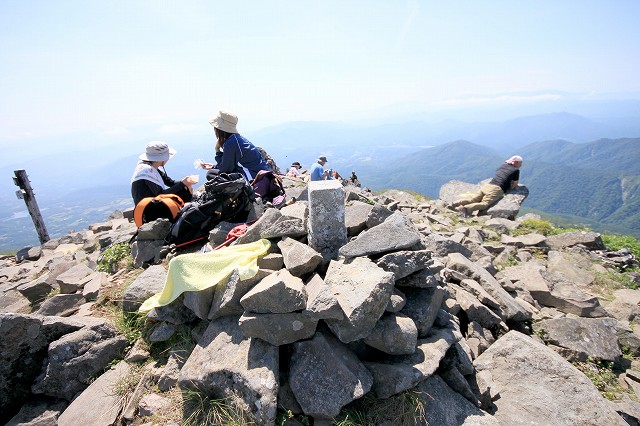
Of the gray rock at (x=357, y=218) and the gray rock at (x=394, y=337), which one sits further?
the gray rock at (x=357, y=218)

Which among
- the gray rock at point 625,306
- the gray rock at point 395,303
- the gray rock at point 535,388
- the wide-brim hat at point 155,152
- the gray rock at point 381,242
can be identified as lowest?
the gray rock at point 625,306

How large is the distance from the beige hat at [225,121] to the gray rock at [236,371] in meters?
5.74

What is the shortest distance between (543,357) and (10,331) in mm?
8216

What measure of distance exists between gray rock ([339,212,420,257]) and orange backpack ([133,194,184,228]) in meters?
4.43

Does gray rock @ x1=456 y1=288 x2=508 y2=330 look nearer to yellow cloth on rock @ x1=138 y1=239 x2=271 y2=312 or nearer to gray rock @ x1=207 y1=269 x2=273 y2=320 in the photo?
gray rock @ x1=207 y1=269 x2=273 y2=320

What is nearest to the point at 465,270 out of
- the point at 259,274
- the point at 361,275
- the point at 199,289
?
the point at 361,275

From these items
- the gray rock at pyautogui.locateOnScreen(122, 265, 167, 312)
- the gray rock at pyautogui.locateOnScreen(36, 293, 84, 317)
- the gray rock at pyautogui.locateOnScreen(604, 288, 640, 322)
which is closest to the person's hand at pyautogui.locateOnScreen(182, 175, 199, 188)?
the gray rock at pyautogui.locateOnScreen(122, 265, 167, 312)

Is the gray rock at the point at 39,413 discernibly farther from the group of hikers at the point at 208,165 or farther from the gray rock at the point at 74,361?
the group of hikers at the point at 208,165

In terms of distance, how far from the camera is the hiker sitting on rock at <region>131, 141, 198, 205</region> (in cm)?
749

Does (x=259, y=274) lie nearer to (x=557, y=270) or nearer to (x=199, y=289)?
(x=199, y=289)

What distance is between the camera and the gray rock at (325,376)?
3.66m

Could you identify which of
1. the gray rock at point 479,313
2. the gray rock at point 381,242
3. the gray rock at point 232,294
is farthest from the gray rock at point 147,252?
the gray rock at point 479,313

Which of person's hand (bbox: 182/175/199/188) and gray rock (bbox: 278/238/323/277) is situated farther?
person's hand (bbox: 182/175/199/188)

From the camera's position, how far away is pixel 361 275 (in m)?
4.15
